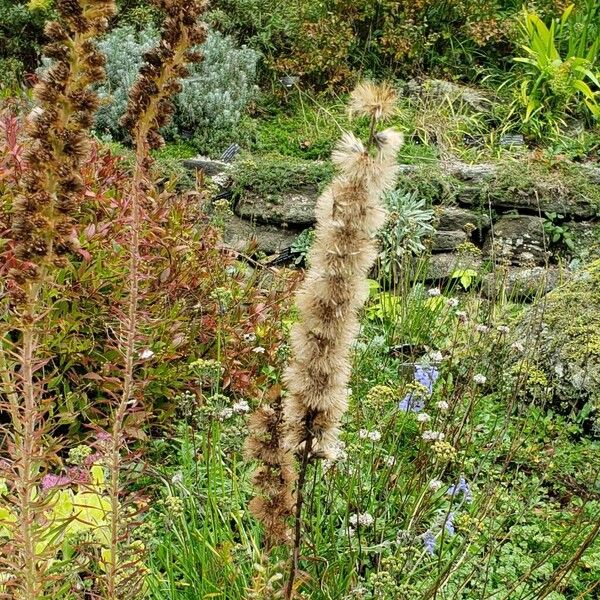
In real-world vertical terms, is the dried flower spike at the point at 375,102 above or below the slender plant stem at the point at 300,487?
above

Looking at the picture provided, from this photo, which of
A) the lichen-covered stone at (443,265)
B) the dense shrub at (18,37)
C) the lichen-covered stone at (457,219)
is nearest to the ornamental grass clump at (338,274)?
the lichen-covered stone at (443,265)

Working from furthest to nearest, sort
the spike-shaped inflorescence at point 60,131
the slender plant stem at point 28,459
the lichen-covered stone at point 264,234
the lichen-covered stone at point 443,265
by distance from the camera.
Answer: the lichen-covered stone at point 264,234 → the lichen-covered stone at point 443,265 → the slender plant stem at point 28,459 → the spike-shaped inflorescence at point 60,131

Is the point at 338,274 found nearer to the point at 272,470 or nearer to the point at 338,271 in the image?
the point at 338,271

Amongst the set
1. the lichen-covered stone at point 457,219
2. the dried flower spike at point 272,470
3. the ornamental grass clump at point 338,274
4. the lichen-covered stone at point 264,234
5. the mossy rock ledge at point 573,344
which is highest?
the ornamental grass clump at point 338,274

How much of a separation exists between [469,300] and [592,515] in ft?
5.16

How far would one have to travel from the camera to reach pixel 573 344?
4.30 meters

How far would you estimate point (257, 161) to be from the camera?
675cm

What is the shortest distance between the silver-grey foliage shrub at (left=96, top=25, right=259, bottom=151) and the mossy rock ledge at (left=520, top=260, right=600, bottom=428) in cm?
366

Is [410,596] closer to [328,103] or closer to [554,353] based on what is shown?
[554,353]

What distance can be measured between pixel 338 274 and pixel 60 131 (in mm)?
561

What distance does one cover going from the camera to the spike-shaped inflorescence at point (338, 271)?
1421mm

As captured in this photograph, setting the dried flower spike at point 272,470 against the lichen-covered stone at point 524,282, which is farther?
the lichen-covered stone at point 524,282

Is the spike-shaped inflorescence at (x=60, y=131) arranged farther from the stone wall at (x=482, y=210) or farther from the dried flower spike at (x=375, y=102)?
the stone wall at (x=482, y=210)

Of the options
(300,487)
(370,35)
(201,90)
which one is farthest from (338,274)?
(370,35)
